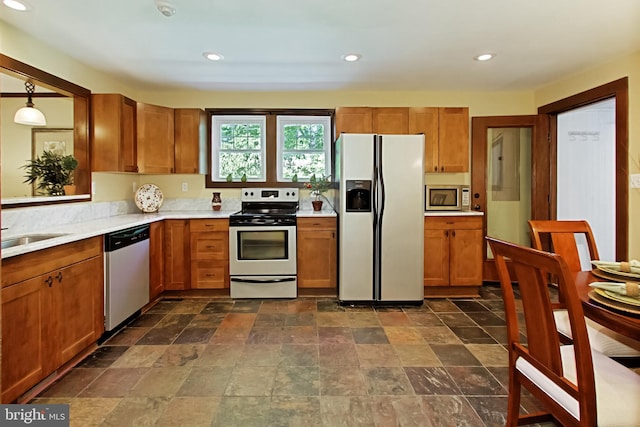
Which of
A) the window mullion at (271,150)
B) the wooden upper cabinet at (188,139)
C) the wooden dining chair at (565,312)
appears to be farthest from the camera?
the window mullion at (271,150)

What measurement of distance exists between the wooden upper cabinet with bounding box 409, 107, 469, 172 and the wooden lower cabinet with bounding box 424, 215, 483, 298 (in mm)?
684

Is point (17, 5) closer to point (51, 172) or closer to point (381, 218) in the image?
point (51, 172)

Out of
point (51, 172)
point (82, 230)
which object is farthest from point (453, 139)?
point (51, 172)

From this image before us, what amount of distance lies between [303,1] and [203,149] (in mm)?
2356

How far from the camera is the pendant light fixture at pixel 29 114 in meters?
2.69

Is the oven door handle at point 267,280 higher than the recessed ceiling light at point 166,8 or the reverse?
A: the reverse

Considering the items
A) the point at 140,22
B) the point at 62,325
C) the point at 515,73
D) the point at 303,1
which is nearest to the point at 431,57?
the point at 515,73

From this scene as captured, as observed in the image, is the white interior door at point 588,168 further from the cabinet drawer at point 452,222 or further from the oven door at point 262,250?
the oven door at point 262,250

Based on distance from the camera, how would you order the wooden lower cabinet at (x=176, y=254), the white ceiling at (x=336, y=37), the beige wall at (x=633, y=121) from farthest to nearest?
the wooden lower cabinet at (x=176, y=254), the beige wall at (x=633, y=121), the white ceiling at (x=336, y=37)

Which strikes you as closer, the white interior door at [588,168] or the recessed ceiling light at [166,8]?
the recessed ceiling light at [166,8]

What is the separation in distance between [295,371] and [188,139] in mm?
2866

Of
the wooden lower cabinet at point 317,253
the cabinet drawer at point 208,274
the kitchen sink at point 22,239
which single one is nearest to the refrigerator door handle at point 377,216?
the wooden lower cabinet at point 317,253

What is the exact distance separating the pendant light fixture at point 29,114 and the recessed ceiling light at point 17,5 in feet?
2.06
